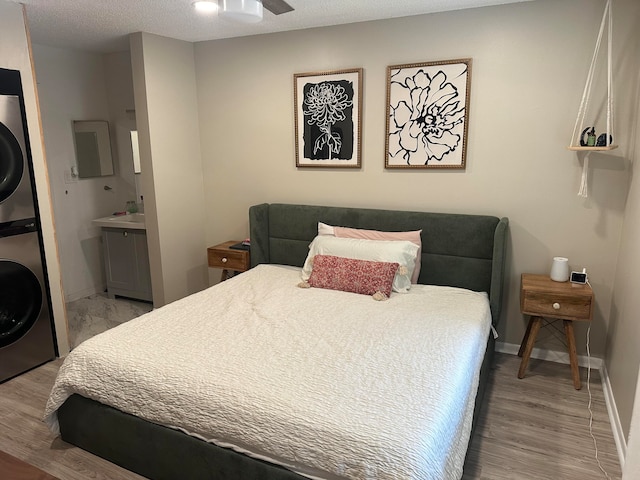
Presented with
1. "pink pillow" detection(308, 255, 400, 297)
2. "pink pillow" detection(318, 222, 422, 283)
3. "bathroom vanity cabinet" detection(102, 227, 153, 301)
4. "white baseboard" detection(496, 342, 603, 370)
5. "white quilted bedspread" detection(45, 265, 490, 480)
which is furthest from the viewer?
"bathroom vanity cabinet" detection(102, 227, 153, 301)

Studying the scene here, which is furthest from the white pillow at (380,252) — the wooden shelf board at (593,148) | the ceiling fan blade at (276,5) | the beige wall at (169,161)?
the ceiling fan blade at (276,5)

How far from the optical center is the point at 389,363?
2047mm

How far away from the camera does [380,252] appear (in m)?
3.09

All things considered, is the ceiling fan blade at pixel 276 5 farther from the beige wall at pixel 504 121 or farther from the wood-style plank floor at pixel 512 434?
the wood-style plank floor at pixel 512 434

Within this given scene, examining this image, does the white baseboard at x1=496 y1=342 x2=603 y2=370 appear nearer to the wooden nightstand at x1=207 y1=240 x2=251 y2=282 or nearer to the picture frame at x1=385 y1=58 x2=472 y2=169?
the picture frame at x1=385 y1=58 x2=472 y2=169

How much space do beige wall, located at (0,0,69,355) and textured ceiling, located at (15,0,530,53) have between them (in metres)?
0.16

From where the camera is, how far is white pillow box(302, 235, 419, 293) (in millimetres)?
3049

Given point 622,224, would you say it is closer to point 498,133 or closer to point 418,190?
point 498,133

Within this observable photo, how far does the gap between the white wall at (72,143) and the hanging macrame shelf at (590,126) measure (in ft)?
13.2

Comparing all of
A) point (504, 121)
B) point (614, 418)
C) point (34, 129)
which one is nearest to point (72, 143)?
point (34, 129)

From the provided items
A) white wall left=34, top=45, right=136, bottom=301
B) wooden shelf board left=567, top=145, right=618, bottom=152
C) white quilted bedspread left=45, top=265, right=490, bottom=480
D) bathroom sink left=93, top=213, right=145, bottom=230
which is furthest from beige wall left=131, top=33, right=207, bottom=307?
wooden shelf board left=567, top=145, right=618, bottom=152

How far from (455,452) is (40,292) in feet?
9.48

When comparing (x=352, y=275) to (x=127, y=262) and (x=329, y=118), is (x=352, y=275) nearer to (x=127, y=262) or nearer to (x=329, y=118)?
(x=329, y=118)

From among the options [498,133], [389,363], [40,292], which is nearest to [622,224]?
[498,133]
